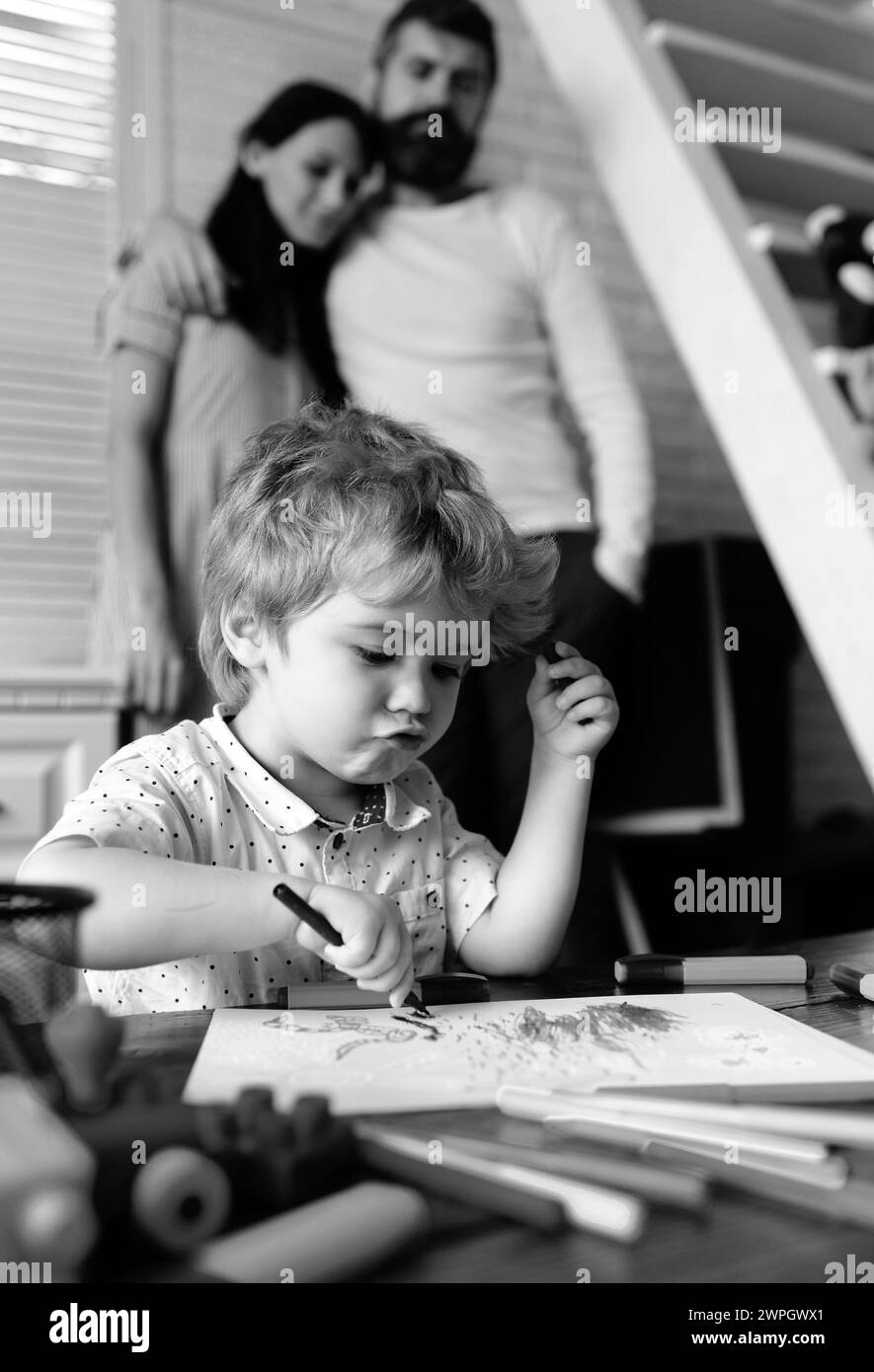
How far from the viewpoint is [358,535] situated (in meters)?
0.84

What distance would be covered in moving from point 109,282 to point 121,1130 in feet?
6.41

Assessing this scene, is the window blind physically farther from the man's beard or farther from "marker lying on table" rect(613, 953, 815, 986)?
"marker lying on table" rect(613, 953, 815, 986)

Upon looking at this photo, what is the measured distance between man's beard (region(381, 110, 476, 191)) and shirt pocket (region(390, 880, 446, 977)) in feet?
5.04

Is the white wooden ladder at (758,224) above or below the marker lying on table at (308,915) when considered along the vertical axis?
above

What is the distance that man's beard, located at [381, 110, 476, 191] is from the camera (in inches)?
79.2

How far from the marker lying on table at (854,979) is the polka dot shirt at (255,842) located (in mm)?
297

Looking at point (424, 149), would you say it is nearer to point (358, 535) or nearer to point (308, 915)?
point (358, 535)

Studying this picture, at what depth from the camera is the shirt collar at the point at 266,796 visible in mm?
852

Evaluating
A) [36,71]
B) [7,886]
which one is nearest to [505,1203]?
[7,886]

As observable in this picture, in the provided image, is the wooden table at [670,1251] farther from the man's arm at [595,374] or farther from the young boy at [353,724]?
the man's arm at [595,374]

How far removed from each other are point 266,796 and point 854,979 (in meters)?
0.42

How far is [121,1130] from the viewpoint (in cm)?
38

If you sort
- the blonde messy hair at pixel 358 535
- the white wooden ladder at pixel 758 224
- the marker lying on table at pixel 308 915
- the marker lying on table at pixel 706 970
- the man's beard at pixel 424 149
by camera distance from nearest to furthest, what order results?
1. the marker lying on table at pixel 308 915
2. the marker lying on table at pixel 706 970
3. the blonde messy hair at pixel 358 535
4. the white wooden ladder at pixel 758 224
5. the man's beard at pixel 424 149

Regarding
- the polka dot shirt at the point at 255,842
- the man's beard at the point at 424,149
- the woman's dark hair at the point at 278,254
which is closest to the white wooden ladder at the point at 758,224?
the man's beard at the point at 424,149
